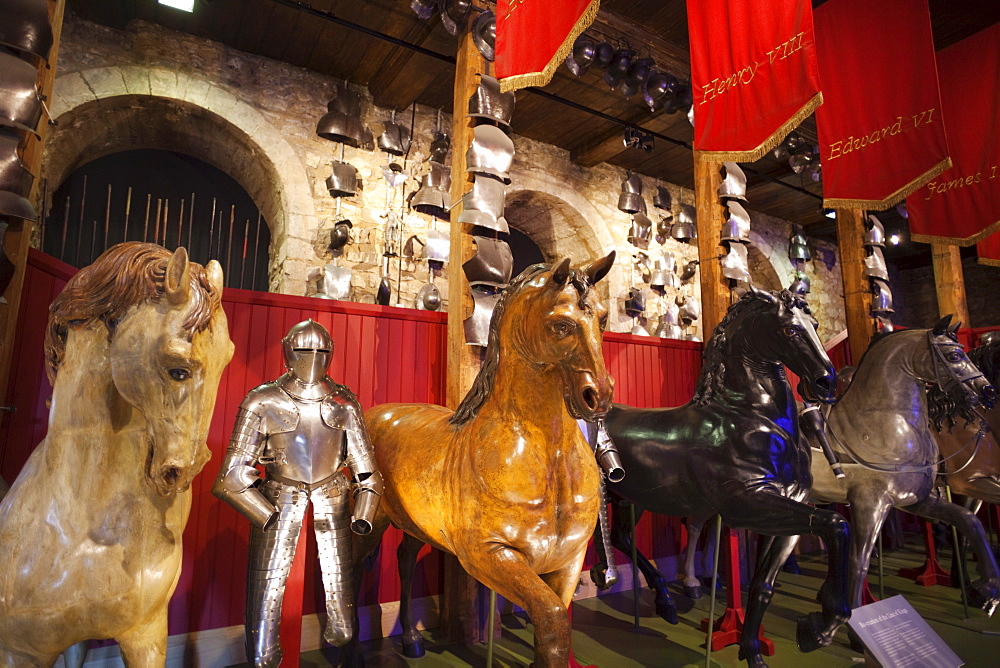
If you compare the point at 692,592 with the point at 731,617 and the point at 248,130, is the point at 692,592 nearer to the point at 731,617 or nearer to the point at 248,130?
the point at 731,617

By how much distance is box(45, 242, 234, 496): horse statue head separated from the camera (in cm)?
133

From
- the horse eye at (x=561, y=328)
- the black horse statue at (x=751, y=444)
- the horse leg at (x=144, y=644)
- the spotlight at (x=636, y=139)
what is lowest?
the horse leg at (x=144, y=644)

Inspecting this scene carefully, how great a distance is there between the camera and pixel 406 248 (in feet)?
23.7

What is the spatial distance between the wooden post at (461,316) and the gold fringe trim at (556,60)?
40.2 inches

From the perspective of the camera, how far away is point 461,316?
3.89 metres

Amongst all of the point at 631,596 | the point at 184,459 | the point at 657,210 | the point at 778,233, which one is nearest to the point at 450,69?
the point at 657,210

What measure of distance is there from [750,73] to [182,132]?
6.43m

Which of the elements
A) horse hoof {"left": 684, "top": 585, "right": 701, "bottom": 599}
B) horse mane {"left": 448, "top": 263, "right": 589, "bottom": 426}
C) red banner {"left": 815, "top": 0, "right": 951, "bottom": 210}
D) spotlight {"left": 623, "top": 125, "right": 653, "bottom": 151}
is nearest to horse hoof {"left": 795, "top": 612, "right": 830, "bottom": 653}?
horse mane {"left": 448, "top": 263, "right": 589, "bottom": 426}

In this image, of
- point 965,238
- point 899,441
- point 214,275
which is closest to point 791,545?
point 899,441

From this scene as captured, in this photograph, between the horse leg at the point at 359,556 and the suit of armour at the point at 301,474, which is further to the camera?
the horse leg at the point at 359,556

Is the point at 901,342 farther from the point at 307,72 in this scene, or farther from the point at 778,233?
the point at 778,233

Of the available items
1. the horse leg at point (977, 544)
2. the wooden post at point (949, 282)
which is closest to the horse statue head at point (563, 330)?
the horse leg at point (977, 544)

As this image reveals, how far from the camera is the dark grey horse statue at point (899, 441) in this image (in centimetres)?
345

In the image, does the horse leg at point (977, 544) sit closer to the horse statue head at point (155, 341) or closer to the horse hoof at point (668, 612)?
the horse hoof at point (668, 612)
